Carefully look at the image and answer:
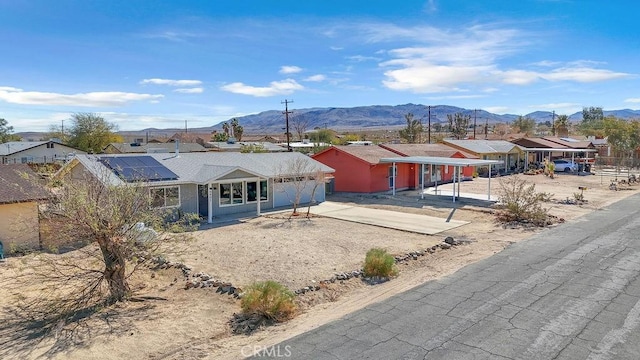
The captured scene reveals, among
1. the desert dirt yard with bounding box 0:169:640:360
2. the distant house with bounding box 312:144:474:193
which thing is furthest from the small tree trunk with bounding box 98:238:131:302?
the distant house with bounding box 312:144:474:193

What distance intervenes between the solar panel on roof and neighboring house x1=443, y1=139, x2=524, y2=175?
3309 centimetres

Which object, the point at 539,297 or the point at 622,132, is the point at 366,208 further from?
the point at 622,132

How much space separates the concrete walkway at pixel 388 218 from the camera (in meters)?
21.0

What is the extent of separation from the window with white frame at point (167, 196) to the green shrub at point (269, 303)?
489 inches

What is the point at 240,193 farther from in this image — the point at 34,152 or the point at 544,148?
the point at 544,148

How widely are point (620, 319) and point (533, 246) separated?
7.35 meters

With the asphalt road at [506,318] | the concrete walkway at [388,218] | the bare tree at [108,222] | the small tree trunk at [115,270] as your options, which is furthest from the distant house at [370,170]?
the small tree trunk at [115,270]

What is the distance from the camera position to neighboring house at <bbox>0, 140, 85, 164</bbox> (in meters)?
50.4

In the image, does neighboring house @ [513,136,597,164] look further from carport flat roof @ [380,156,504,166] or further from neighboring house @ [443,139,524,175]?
carport flat roof @ [380,156,504,166]

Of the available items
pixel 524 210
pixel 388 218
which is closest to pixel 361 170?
pixel 388 218

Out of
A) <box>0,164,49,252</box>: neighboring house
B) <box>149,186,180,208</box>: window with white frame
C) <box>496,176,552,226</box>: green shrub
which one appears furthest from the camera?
<box>496,176,552,226</box>: green shrub

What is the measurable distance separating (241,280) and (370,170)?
21091 mm

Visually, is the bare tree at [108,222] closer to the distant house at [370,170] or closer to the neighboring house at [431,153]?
the distant house at [370,170]

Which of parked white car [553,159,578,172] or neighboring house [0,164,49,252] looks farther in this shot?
parked white car [553,159,578,172]
